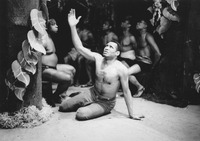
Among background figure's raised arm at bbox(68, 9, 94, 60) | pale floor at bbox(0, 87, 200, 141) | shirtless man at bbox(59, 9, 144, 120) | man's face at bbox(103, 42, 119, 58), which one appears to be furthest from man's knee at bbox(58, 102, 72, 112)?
man's face at bbox(103, 42, 119, 58)

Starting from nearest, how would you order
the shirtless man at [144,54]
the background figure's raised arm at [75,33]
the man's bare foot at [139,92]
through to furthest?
the background figure's raised arm at [75,33], the man's bare foot at [139,92], the shirtless man at [144,54]

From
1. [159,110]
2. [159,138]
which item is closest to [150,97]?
[159,110]

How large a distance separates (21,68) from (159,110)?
3150 millimetres

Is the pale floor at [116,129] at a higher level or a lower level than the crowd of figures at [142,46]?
lower

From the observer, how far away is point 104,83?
5.37 metres

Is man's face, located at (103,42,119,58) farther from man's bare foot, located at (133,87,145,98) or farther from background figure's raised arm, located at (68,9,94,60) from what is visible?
man's bare foot, located at (133,87,145,98)

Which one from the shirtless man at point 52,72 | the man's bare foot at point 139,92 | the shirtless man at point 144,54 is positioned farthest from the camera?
the shirtless man at point 144,54

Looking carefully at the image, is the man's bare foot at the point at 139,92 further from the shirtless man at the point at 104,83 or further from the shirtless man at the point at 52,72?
the shirtless man at the point at 52,72

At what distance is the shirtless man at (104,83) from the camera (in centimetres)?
520

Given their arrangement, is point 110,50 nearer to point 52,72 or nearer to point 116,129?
point 52,72

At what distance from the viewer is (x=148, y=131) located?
4512mm

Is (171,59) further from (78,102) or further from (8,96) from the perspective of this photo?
(8,96)

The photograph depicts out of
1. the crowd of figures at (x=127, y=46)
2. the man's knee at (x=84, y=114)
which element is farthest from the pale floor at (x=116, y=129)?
the crowd of figures at (x=127, y=46)

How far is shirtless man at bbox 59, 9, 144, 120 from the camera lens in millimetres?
5199
